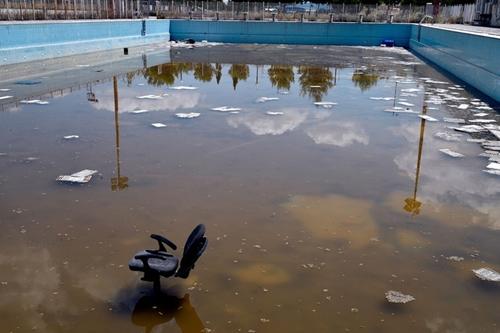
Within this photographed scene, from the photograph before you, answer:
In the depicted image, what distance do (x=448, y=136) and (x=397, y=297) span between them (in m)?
6.53

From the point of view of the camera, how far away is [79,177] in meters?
7.23

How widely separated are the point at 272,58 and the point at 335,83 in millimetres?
9167

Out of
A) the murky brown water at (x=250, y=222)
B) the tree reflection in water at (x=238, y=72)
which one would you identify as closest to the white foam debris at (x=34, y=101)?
A: the murky brown water at (x=250, y=222)

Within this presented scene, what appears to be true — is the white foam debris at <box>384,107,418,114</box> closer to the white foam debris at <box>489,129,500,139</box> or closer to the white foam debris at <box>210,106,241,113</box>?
the white foam debris at <box>489,129,500,139</box>

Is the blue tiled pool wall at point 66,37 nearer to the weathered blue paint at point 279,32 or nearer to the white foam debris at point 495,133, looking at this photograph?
the weathered blue paint at point 279,32

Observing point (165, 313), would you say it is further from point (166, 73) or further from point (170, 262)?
point (166, 73)

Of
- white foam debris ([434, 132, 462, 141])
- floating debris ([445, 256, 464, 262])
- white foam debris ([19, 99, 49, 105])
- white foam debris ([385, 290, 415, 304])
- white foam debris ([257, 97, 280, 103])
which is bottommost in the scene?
white foam debris ([385, 290, 415, 304])

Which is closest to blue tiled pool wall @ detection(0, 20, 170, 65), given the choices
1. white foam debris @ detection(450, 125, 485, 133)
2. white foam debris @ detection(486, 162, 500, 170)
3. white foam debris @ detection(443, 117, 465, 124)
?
white foam debris @ detection(443, 117, 465, 124)

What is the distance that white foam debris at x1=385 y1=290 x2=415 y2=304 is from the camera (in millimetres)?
4465

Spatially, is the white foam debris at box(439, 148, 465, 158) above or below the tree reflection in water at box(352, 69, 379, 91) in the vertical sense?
below

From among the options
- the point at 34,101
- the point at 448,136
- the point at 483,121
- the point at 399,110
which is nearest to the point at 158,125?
the point at 34,101

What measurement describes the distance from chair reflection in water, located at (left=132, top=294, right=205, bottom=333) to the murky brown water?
1 cm

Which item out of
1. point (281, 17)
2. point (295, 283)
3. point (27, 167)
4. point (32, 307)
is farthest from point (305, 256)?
point (281, 17)

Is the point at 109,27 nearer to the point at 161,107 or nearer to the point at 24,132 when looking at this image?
the point at 161,107
